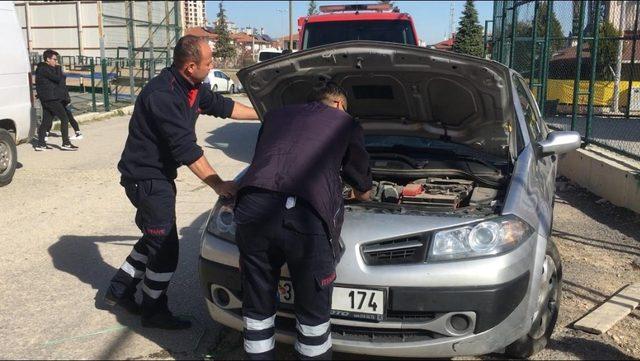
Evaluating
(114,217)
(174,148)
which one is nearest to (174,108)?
(174,148)

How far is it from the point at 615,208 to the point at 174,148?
5.41 m

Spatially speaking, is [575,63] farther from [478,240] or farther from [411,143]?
[478,240]

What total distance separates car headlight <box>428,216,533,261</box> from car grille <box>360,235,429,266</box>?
0.22 ft

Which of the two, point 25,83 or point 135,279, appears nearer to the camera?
point 135,279

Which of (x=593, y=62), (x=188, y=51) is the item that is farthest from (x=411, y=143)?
(x=593, y=62)

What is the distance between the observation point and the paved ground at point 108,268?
139 inches

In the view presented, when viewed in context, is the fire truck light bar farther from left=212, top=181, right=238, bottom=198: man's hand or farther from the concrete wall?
left=212, top=181, right=238, bottom=198: man's hand

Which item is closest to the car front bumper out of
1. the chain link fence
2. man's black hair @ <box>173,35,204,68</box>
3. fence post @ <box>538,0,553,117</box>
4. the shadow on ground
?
the shadow on ground

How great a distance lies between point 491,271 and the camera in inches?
111

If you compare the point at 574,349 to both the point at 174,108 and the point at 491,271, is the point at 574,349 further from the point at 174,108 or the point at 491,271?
the point at 174,108

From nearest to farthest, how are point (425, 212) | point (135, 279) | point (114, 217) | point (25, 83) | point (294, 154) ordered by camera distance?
1. point (294, 154)
2. point (425, 212)
3. point (135, 279)
4. point (114, 217)
5. point (25, 83)

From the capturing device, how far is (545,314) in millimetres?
3381

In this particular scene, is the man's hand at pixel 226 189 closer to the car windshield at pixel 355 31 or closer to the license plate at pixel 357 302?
the license plate at pixel 357 302

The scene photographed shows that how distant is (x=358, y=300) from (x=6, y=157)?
6732 mm
